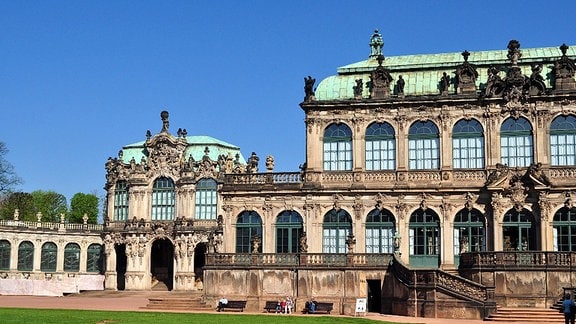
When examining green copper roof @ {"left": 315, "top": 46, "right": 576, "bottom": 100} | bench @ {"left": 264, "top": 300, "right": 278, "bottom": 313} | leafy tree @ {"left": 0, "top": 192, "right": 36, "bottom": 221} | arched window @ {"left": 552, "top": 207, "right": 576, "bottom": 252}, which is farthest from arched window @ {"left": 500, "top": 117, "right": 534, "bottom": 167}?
leafy tree @ {"left": 0, "top": 192, "right": 36, "bottom": 221}

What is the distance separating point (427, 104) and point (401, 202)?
20.8ft

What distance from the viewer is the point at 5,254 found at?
77.8 meters

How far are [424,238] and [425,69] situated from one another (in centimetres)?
1103

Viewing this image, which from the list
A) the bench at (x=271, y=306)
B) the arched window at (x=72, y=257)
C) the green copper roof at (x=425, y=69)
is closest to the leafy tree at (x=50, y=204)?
the arched window at (x=72, y=257)

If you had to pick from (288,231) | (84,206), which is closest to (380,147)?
(288,231)

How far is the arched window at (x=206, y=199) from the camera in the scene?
243ft

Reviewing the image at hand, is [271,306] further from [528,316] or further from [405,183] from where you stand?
[528,316]

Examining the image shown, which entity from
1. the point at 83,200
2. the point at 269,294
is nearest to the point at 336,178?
the point at 269,294

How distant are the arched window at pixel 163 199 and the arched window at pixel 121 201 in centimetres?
301

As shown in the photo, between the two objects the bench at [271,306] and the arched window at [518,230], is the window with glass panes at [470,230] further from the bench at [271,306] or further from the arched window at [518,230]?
the bench at [271,306]

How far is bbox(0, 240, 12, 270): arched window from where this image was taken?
254 ft

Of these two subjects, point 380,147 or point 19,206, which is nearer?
point 380,147

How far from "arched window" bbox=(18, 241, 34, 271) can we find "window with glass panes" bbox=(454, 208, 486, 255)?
148ft

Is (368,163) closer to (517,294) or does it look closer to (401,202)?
(401,202)
